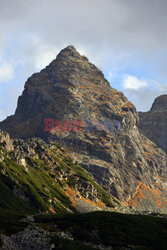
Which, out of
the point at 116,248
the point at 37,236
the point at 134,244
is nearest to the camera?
the point at 37,236

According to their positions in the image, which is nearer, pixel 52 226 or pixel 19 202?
pixel 52 226

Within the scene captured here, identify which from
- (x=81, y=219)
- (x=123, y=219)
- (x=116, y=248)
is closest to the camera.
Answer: (x=116, y=248)

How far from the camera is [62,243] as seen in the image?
75812 mm

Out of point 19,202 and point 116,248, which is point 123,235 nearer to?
point 116,248

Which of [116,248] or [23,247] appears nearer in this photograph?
[23,247]

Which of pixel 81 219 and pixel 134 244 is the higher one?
pixel 81 219

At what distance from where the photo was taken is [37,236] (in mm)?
77875

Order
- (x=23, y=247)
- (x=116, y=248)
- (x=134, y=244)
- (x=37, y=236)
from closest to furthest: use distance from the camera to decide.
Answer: (x=23, y=247) < (x=37, y=236) < (x=116, y=248) < (x=134, y=244)

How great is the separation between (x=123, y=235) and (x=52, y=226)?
21997 millimetres

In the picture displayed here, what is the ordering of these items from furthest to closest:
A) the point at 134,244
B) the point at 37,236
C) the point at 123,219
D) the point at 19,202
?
the point at 19,202, the point at 123,219, the point at 134,244, the point at 37,236

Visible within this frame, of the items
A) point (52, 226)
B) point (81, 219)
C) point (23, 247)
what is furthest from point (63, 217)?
point (23, 247)

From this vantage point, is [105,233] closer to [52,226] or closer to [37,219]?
[52,226]

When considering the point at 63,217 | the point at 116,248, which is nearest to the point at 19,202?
the point at 63,217

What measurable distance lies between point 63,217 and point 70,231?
1617 cm
